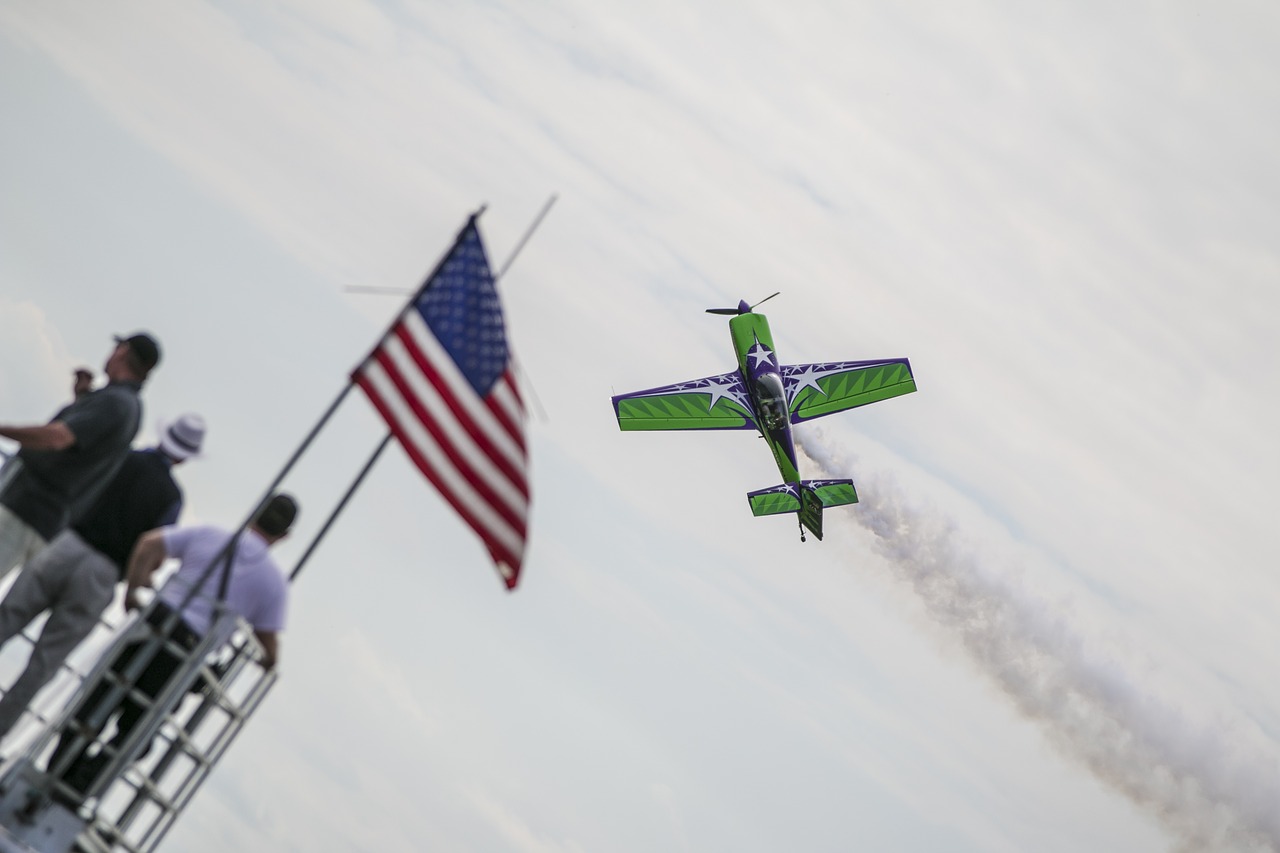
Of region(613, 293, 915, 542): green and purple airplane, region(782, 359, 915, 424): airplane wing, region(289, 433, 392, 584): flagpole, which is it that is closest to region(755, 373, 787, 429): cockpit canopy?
region(613, 293, 915, 542): green and purple airplane

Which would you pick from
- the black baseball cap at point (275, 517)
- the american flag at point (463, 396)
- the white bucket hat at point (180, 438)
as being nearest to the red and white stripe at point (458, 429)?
the american flag at point (463, 396)

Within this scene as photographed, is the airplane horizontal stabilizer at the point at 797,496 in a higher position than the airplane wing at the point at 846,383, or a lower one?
lower

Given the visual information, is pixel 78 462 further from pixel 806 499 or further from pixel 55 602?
pixel 806 499

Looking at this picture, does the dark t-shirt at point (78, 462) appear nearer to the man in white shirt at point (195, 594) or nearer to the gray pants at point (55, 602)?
the gray pants at point (55, 602)

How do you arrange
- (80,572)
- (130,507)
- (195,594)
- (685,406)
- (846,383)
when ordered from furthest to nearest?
(846,383) < (685,406) < (130,507) < (80,572) < (195,594)

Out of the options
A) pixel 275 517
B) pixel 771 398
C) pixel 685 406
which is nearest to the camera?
pixel 275 517

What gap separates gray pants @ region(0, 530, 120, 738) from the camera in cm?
840

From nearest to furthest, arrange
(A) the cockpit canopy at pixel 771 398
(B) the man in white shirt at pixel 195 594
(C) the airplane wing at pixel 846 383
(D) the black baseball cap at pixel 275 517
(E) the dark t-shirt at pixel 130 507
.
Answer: (B) the man in white shirt at pixel 195 594 < (D) the black baseball cap at pixel 275 517 < (E) the dark t-shirt at pixel 130 507 < (A) the cockpit canopy at pixel 771 398 < (C) the airplane wing at pixel 846 383

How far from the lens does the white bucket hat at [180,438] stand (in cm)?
897

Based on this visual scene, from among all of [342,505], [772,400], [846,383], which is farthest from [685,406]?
[342,505]

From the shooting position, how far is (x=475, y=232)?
29.0 feet

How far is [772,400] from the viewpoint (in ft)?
149

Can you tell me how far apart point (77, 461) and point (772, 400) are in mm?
37806

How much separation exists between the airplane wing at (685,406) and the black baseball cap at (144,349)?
40.3 metres
